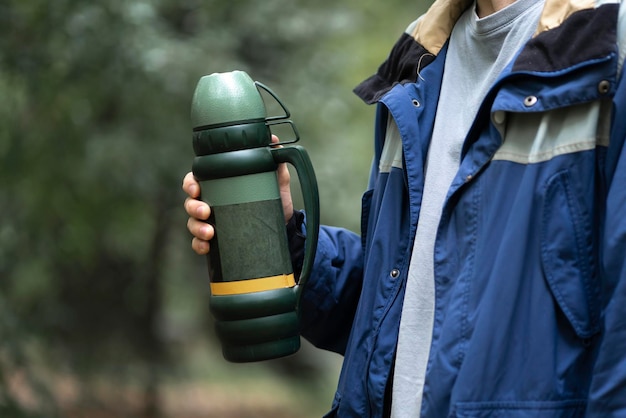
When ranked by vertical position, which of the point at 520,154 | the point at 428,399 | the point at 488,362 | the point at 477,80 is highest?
the point at 477,80

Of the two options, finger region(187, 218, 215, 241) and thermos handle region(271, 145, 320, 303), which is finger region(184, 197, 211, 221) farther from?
thermos handle region(271, 145, 320, 303)

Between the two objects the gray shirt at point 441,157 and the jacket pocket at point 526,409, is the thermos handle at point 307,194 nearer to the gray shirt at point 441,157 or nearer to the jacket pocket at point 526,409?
the gray shirt at point 441,157

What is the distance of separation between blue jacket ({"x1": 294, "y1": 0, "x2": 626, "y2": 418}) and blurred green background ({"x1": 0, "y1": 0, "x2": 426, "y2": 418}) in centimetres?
260

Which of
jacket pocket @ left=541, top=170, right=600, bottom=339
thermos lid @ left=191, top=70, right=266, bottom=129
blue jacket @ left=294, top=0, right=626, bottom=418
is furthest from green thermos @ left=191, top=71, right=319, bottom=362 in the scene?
jacket pocket @ left=541, top=170, right=600, bottom=339

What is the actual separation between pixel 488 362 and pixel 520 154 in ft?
1.41

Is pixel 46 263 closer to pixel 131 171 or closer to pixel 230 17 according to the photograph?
pixel 131 171

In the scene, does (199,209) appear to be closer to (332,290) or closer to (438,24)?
(332,290)

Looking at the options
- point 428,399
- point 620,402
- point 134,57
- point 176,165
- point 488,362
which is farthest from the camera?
point 176,165

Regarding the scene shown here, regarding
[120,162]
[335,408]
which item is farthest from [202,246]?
[120,162]

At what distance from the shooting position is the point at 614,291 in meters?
1.51

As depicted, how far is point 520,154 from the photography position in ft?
5.57

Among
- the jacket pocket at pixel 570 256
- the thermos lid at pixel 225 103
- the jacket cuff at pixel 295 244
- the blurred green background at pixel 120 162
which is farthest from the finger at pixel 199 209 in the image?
the blurred green background at pixel 120 162

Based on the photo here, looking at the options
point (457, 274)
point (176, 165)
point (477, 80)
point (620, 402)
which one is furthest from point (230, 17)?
point (620, 402)

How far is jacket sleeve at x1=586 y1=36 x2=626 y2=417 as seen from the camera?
147 cm
